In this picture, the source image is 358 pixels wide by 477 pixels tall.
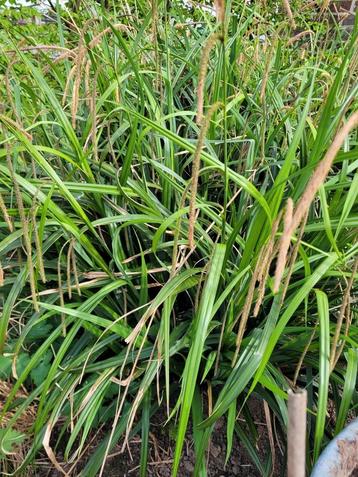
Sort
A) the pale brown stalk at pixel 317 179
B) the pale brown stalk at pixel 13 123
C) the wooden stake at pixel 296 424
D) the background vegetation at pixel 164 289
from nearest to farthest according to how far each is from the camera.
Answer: the wooden stake at pixel 296 424, the pale brown stalk at pixel 317 179, the pale brown stalk at pixel 13 123, the background vegetation at pixel 164 289

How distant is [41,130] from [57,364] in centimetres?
77

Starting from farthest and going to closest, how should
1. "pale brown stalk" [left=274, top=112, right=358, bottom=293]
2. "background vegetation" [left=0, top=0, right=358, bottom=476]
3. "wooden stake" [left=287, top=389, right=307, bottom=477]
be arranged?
"background vegetation" [left=0, top=0, right=358, bottom=476]
"pale brown stalk" [left=274, top=112, right=358, bottom=293]
"wooden stake" [left=287, top=389, right=307, bottom=477]

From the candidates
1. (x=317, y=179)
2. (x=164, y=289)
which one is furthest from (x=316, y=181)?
(x=164, y=289)

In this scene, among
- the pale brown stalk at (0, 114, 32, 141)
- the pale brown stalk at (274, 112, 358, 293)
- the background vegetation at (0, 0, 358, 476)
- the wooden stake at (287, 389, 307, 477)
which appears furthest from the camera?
the background vegetation at (0, 0, 358, 476)

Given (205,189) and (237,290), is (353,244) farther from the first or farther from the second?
(205,189)

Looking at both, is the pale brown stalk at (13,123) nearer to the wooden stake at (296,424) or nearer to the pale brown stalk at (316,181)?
the pale brown stalk at (316,181)

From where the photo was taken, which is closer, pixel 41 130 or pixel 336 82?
pixel 336 82

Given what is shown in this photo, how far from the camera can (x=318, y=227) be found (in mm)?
1202

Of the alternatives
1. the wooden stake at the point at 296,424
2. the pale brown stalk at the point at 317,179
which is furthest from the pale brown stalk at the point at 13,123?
the wooden stake at the point at 296,424

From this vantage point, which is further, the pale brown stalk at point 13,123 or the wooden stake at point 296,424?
the pale brown stalk at point 13,123

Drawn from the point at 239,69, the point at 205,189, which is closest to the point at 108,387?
the point at 205,189

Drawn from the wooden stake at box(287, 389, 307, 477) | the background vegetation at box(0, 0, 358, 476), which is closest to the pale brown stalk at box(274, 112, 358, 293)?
the wooden stake at box(287, 389, 307, 477)

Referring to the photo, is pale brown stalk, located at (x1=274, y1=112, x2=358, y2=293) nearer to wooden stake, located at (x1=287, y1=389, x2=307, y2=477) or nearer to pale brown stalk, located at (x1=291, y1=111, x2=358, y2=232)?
pale brown stalk, located at (x1=291, y1=111, x2=358, y2=232)

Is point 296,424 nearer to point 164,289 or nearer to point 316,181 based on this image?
point 316,181
